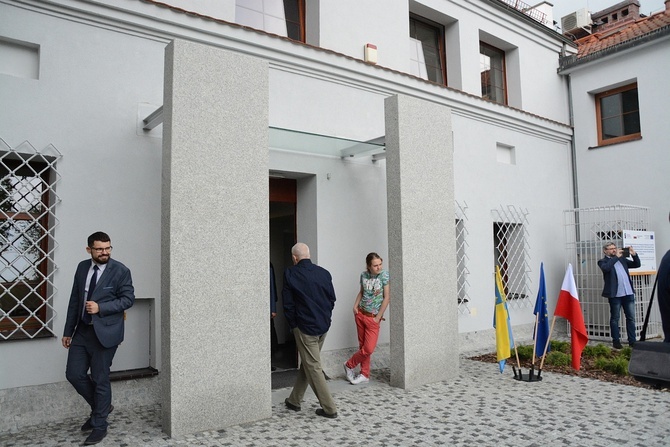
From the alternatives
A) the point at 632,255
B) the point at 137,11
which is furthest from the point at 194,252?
the point at 632,255

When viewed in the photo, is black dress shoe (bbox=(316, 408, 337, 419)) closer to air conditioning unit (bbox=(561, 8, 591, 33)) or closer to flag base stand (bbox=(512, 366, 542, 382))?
flag base stand (bbox=(512, 366, 542, 382))

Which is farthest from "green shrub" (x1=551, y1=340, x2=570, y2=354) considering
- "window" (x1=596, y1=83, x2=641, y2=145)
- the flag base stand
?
"window" (x1=596, y1=83, x2=641, y2=145)

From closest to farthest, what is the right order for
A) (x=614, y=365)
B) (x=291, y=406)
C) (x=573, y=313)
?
(x=291, y=406) < (x=573, y=313) < (x=614, y=365)

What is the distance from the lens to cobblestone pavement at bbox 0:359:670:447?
4445 millimetres

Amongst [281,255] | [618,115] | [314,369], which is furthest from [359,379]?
[618,115]

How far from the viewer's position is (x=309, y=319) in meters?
5.19

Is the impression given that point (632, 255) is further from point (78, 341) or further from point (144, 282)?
point (78, 341)

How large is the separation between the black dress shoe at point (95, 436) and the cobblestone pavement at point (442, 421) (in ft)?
0.24

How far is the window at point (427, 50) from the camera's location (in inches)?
372

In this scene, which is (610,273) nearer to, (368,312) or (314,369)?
(368,312)

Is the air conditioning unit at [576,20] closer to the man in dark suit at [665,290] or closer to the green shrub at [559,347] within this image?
the green shrub at [559,347]

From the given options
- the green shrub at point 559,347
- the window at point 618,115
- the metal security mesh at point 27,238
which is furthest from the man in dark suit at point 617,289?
the metal security mesh at point 27,238

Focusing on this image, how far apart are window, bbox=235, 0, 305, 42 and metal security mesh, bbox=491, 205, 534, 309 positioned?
5071 millimetres

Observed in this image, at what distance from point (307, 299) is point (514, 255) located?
6174 millimetres
